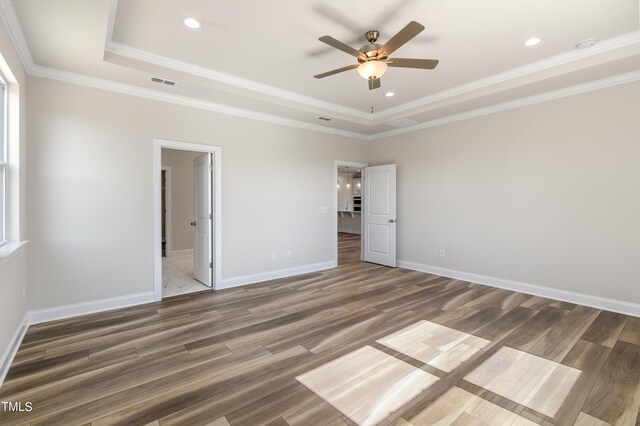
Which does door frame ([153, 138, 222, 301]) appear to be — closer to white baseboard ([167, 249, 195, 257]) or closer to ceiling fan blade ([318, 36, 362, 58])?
ceiling fan blade ([318, 36, 362, 58])

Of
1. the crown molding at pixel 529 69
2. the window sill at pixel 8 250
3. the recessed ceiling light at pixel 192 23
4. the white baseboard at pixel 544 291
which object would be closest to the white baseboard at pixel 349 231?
the white baseboard at pixel 544 291

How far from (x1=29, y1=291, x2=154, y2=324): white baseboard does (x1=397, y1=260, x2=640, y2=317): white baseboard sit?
464 cm

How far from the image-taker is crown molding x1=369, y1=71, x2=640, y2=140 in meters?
3.59

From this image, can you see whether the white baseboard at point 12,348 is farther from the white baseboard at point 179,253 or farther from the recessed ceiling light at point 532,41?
Result: the recessed ceiling light at point 532,41

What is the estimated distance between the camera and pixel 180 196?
7637 millimetres

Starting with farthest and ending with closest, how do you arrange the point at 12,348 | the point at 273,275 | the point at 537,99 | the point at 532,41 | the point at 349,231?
the point at 349,231
the point at 273,275
the point at 537,99
the point at 532,41
the point at 12,348

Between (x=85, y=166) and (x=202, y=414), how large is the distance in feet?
10.4

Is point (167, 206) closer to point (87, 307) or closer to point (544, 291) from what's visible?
point (87, 307)

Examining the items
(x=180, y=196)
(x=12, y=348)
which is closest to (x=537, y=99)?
(x=12, y=348)

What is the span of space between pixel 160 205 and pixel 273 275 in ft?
7.01

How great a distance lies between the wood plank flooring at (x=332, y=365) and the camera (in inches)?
76.8

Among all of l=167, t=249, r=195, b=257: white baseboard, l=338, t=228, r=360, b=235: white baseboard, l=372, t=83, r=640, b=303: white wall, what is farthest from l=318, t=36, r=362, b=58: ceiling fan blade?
l=338, t=228, r=360, b=235: white baseboard

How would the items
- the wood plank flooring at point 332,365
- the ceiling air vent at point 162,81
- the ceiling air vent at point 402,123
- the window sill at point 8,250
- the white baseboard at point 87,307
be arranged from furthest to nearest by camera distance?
the ceiling air vent at point 402,123 → the ceiling air vent at point 162,81 → the white baseboard at point 87,307 → the window sill at point 8,250 → the wood plank flooring at point 332,365

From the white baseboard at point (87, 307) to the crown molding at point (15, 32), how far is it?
2.62 meters
